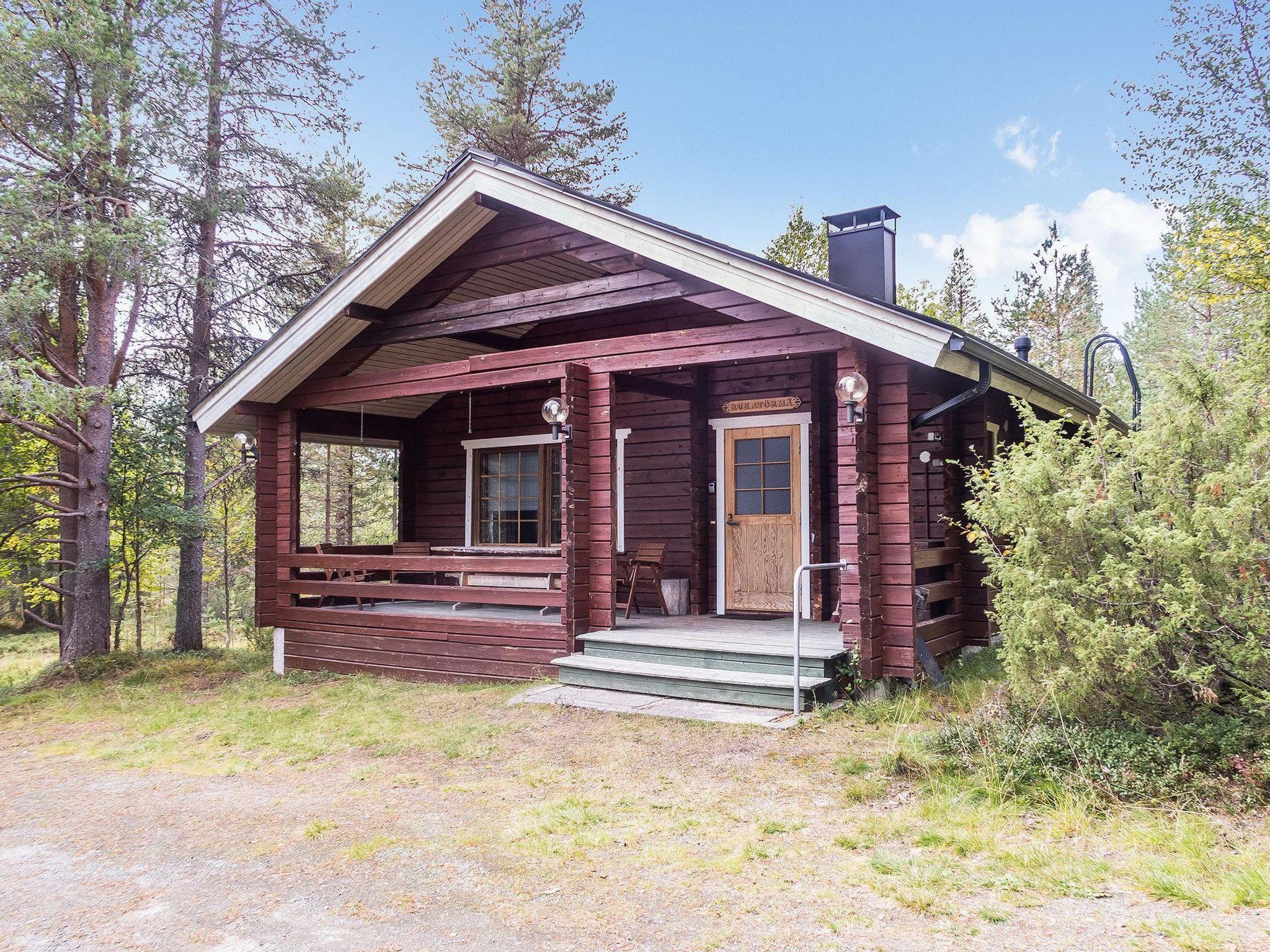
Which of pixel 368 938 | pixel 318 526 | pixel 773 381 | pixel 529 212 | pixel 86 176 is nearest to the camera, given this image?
pixel 368 938

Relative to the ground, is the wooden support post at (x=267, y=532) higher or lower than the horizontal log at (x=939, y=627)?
higher

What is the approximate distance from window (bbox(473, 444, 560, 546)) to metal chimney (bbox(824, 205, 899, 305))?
12.5 ft

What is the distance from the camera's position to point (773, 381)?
28.8 feet

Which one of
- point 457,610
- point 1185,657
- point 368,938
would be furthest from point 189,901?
point 457,610

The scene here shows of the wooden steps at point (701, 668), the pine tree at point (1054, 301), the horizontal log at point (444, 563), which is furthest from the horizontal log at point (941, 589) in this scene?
the pine tree at point (1054, 301)

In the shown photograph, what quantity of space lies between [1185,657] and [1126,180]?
14880 millimetres

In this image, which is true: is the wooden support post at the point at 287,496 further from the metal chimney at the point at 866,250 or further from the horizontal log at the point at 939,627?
the horizontal log at the point at 939,627

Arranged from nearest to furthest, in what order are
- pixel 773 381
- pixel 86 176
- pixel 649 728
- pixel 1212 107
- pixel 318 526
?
pixel 649 728 < pixel 773 381 < pixel 86 176 < pixel 1212 107 < pixel 318 526

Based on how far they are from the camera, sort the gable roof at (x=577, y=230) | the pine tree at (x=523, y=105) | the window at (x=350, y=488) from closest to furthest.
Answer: the gable roof at (x=577, y=230)
the pine tree at (x=523, y=105)
the window at (x=350, y=488)

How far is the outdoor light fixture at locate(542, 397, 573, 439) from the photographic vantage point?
7.35 metres

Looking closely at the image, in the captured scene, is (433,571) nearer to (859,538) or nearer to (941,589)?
(859,538)

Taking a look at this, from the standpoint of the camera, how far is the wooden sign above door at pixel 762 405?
857cm

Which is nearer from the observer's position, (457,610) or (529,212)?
(529,212)

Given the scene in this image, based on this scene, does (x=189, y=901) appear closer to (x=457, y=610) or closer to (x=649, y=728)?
(x=649, y=728)
